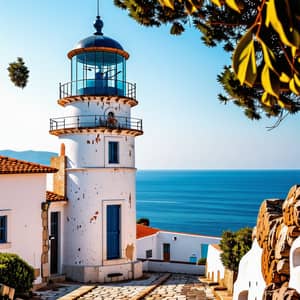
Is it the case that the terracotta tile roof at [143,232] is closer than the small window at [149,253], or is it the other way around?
the small window at [149,253]

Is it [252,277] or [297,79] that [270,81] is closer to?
[297,79]

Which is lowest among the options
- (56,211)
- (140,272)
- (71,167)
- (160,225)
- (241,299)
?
(160,225)

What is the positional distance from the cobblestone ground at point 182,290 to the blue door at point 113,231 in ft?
8.39

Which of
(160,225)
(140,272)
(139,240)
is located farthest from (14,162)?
(160,225)

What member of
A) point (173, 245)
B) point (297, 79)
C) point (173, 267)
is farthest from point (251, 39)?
point (173, 245)

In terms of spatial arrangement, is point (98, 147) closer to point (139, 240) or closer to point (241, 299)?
point (139, 240)

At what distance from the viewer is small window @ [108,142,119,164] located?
17.6 metres

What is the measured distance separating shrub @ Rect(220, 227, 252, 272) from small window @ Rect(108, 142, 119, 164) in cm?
625

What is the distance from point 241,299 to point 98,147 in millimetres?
9988

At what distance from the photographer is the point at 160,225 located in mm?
73312

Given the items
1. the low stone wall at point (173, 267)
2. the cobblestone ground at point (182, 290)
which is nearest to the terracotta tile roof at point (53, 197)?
the low stone wall at point (173, 267)

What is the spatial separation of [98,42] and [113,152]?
459 cm

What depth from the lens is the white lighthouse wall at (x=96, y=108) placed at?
17.5 m

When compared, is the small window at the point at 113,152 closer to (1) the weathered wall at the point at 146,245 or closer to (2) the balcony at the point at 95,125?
(2) the balcony at the point at 95,125
